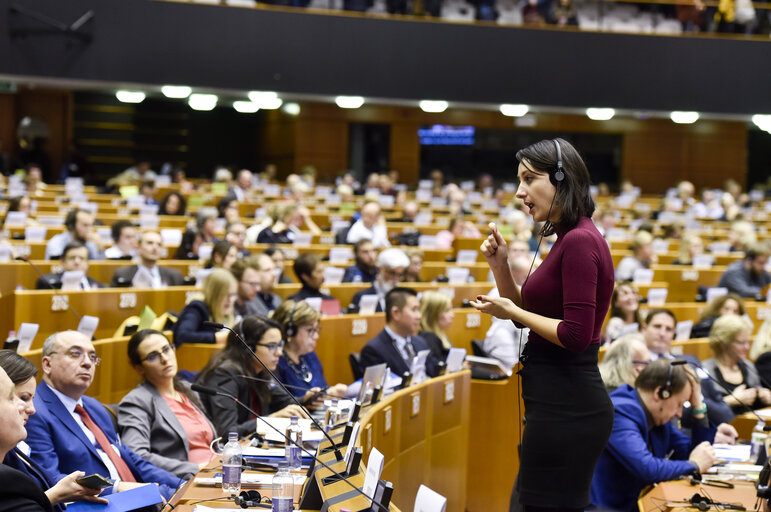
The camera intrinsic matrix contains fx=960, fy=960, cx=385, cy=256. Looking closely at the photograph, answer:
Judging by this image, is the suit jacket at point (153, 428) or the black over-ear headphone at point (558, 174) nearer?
the black over-ear headphone at point (558, 174)

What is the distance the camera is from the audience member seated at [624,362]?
4430mm

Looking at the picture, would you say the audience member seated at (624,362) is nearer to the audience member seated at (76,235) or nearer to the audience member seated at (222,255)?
the audience member seated at (222,255)

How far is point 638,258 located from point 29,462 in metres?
7.64

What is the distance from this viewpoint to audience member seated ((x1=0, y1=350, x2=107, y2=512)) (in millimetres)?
2580

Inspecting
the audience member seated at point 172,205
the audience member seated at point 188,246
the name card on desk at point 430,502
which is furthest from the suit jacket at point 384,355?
the audience member seated at point 172,205

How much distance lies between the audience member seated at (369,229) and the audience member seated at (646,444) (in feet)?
17.6

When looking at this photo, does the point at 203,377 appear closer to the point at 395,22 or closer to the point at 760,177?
the point at 395,22

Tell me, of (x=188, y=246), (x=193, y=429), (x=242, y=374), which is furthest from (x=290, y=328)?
(x=188, y=246)

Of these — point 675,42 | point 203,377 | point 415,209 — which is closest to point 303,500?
point 203,377

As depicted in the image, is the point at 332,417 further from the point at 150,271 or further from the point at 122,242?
the point at 122,242

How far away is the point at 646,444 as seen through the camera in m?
3.84

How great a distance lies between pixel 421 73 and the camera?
1409 centimetres

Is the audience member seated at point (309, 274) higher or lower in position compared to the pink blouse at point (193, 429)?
higher

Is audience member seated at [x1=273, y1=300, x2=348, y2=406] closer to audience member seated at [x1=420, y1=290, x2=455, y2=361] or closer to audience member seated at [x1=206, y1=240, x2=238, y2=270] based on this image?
audience member seated at [x1=420, y1=290, x2=455, y2=361]
